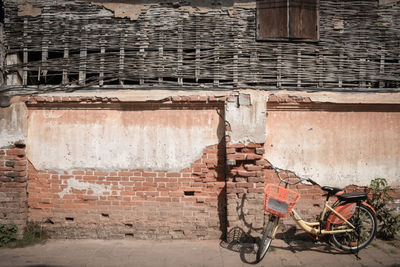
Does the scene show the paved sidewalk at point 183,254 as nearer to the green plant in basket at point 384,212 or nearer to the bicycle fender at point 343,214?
the green plant in basket at point 384,212

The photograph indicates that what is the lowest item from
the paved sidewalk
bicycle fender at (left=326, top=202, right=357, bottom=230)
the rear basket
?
the paved sidewalk

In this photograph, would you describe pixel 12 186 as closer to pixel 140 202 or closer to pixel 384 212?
pixel 140 202

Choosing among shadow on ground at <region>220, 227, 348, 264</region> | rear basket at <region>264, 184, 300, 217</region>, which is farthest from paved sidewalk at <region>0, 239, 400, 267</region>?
rear basket at <region>264, 184, 300, 217</region>

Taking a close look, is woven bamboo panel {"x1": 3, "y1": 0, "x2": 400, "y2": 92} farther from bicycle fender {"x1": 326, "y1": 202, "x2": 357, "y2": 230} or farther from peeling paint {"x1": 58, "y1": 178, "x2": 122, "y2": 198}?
bicycle fender {"x1": 326, "y1": 202, "x2": 357, "y2": 230}

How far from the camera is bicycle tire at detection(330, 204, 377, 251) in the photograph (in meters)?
3.85

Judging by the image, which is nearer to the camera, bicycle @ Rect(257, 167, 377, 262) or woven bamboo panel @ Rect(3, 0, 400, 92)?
Answer: bicycle @ Rect(257, 167, 377, 262)

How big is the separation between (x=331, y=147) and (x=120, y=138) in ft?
12.2

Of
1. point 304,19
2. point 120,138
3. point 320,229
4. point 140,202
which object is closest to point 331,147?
point 320,229

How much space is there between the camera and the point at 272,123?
4.37 m

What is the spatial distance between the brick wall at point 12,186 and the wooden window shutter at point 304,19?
5.26 meters

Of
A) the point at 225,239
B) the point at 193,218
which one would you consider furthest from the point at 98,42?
the point at 225,239

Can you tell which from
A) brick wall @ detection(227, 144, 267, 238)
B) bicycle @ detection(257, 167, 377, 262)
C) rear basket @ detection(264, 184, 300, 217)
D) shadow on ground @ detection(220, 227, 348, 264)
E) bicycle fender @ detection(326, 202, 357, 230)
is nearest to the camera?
rear basket @ detection(264, 184, 300, 217)

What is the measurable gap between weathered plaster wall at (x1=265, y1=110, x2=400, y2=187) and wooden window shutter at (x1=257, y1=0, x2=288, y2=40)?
140 cm

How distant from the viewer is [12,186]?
4316 millimetres
